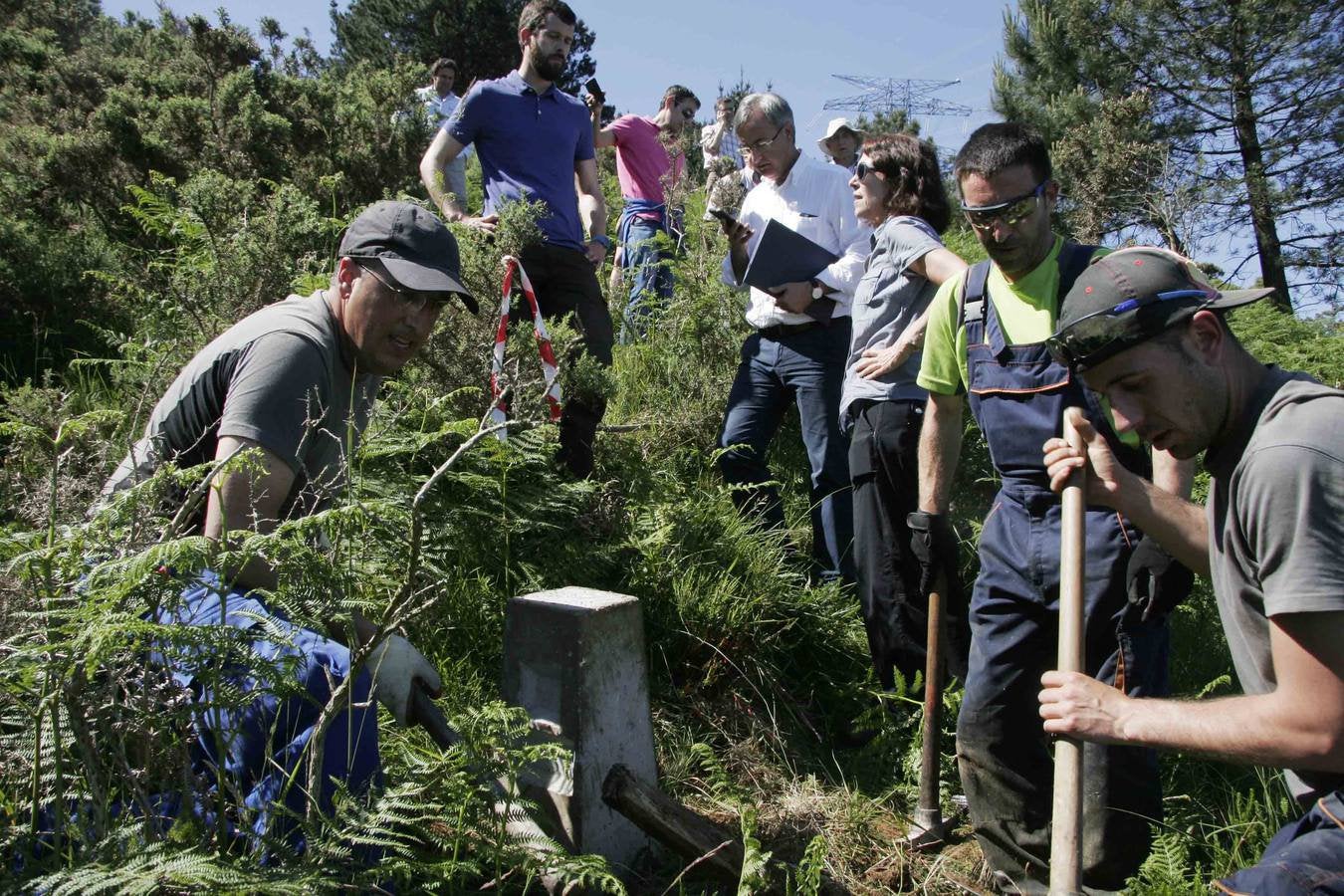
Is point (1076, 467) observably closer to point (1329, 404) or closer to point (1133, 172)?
point (1329, 404)

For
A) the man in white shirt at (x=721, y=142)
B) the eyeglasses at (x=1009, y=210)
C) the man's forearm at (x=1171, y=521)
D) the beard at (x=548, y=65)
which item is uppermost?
the man in white shirt at (x=721, y=142)

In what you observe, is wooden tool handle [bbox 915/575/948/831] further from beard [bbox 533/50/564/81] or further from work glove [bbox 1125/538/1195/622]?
beard [bbox 533/50/564/81]

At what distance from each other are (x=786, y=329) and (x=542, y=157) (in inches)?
66.3

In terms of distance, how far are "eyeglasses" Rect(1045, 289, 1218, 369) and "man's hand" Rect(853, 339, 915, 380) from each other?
6.52ft

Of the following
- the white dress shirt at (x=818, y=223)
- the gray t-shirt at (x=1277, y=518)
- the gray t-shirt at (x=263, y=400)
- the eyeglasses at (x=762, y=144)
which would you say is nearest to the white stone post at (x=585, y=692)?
the gray t-shirt at (x=263, y=400)

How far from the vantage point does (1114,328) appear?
2.25 metres

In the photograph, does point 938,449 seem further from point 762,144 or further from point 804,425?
point 762,144

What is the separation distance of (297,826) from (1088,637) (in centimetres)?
227

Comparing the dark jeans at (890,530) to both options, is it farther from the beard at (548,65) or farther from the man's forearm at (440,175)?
the beard at (548,65)

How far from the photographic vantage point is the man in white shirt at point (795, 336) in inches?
197

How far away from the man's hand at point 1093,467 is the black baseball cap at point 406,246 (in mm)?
1746

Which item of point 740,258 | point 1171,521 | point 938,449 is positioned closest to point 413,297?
point 938,449

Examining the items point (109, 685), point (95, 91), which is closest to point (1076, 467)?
point (109, 685)

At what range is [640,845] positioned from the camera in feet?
11.1
